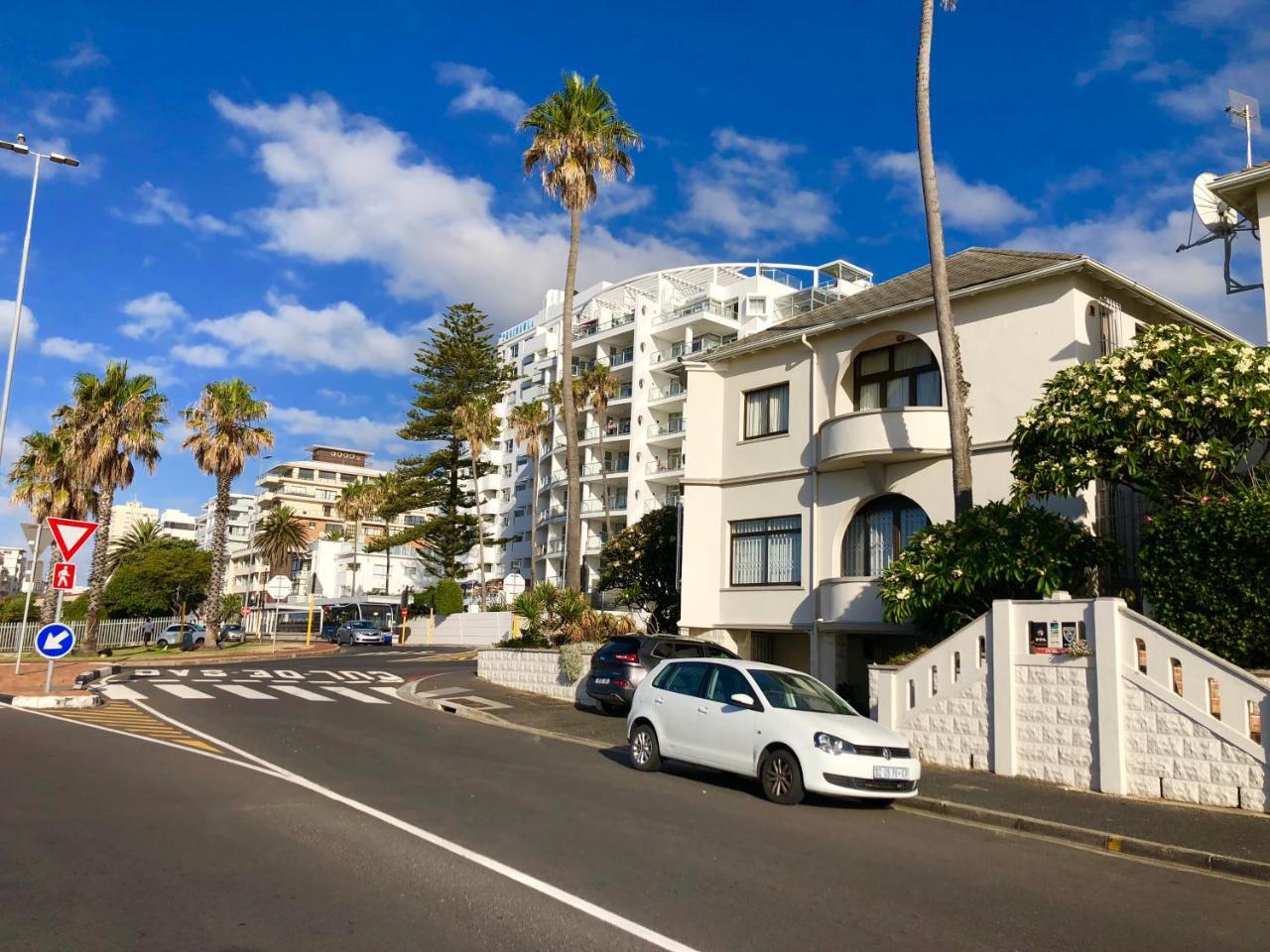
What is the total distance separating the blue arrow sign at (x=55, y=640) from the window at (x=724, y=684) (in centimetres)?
1164

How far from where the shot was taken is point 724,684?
12.2 meters

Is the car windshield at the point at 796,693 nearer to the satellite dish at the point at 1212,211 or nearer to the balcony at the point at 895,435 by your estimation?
the balcony at the point at 895,435

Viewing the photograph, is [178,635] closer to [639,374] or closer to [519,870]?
[639,374]

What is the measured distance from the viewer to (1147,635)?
11953 mm

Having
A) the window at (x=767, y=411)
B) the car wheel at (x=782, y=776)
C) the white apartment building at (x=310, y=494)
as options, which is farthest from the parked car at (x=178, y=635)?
the white apartment building at (x=310, y=494)

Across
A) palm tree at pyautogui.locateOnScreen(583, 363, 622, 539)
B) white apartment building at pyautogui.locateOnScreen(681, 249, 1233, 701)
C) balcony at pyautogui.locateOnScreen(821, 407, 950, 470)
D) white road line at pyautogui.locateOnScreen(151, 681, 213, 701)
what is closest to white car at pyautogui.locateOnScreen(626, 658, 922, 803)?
white apartment building at pyautogui.locateOnScreen(681, 249, 1233, 701)

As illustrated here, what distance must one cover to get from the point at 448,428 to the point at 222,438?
21600 mm

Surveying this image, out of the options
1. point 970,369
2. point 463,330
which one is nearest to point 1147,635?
point 970,369

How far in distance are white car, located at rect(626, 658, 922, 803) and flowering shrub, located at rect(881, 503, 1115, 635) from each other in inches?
150

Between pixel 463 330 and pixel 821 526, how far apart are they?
161ft

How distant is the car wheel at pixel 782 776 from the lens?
35.0 ft

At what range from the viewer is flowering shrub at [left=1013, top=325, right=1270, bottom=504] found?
1373cm

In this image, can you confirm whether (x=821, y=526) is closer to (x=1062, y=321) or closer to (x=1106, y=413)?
(x=1062, y=321)

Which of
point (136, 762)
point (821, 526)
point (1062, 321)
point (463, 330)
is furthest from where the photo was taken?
point (463, 330)
